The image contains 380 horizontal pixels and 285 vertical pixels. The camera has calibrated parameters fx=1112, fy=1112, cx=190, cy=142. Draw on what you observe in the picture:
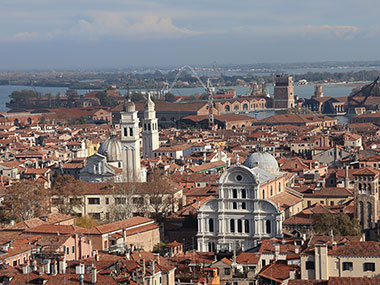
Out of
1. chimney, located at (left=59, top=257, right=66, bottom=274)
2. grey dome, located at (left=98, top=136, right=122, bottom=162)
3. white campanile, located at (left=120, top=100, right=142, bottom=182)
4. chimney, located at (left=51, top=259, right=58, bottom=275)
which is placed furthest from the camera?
grey dome, located at (left=98, top=136, right=122, bottom=162)

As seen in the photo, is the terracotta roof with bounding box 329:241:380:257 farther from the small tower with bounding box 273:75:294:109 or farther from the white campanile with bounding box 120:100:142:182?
the small tower with bounding box 273:75:294:109

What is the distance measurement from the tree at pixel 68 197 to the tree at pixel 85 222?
80 cm

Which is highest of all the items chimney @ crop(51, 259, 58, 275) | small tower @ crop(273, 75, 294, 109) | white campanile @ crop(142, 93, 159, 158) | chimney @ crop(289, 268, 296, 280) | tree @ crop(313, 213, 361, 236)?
chimney @ crop(51, 259, 58, 275)

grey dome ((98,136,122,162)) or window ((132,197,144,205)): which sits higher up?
grey dome ((98,136,122,162))

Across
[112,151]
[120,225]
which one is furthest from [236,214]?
[112,151]

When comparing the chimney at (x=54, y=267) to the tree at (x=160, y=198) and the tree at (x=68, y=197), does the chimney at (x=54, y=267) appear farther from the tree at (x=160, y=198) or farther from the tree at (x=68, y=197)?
the tree at (x=68, y=197)

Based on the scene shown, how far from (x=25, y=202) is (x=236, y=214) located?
5.36m

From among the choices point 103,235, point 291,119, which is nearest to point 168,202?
point 103,235

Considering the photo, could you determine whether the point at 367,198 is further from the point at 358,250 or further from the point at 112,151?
the point at 112,151

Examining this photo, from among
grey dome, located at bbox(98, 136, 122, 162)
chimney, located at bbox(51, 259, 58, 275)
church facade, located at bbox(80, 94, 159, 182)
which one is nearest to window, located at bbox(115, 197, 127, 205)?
church facade, located at bbox(80, 94, 159, 182)

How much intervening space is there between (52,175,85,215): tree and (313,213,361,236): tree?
720 cm

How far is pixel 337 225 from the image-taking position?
72.7 feet

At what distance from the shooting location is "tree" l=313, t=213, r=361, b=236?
21781 mm

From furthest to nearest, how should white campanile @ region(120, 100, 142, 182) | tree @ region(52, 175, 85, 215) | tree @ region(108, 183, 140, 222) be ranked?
white campanile @ region(120, 100, 142, 182) < tree @ region(52, 175, 85, 215) < tree @ region(108, 183, 140, 222)
